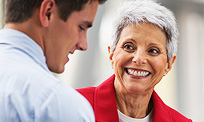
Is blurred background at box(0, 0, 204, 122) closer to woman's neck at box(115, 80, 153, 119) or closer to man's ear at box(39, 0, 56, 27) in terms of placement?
woman's neck at box(115, 80, 153, 119)

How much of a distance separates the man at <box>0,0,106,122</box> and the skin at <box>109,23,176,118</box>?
977mm

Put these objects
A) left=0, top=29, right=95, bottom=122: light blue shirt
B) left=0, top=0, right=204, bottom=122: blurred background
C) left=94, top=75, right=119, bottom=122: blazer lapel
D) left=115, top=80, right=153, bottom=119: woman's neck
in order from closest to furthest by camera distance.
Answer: left=0, top=29, right=95, bottom=122: light blue shirt
left=94, top=75, right=119, bottom=122: blazer lapel
left=115, top=80, right=153, bottom=119: woman's neck
left=0, top=0, right=204, bottom=122: blurred background

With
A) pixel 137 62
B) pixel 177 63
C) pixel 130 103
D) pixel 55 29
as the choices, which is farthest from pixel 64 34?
pixel 177 63

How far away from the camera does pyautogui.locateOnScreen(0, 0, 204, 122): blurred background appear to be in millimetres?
4652

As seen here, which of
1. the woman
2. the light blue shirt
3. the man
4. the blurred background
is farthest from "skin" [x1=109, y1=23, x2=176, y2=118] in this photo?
the blurred background

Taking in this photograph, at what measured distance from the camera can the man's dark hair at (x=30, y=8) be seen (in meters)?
1.16

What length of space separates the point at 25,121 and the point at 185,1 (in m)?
4.25

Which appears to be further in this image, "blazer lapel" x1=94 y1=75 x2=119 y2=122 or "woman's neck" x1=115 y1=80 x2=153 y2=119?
"woman's neck" x1=115 y1=80 x2=153 y2=119

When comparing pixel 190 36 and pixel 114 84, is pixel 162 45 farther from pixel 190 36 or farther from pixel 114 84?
pixel 190 36

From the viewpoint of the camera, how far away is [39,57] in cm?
110

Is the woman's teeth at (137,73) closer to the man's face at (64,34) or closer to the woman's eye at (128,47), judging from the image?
the woman's eye at (128,47)

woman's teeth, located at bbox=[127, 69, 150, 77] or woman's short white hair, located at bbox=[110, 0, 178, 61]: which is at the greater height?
woman's short white hair, located at bbox=[110, 0, 178, 61]

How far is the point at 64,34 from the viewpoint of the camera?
1.20 m

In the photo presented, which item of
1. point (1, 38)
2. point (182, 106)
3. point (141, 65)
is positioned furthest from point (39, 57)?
point (182, 106)
